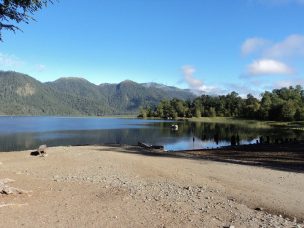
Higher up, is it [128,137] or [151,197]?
[151,197]

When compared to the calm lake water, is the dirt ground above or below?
above

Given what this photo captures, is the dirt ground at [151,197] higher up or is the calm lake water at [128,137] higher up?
the dirt ground at [151,197]

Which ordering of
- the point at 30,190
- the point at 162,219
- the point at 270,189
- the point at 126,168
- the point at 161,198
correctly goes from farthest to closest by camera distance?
1. the point at 126,168
2. the point at 270,189
3. the point at 30,190
4. the point at 161,198
5. the point at 162,219

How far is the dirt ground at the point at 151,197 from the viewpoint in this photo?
44.2 ft

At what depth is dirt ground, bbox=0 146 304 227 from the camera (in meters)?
13.5

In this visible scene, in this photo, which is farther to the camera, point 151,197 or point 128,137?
point 128,137

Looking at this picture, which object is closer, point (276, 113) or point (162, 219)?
point (162, 219)

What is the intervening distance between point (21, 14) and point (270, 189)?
14.6 m

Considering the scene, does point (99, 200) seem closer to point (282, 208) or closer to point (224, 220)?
point (224, 220)

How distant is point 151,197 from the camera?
1656 centimetres

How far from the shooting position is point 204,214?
14203 millimetres

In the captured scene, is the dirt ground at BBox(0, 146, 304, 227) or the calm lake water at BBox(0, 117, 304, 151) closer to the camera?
the dirt ground at BBox(0, 146, 304, 227)

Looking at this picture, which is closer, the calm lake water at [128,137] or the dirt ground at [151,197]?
the dirt ground at [151,197]

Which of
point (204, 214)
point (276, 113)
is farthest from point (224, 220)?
point (276, 113)
